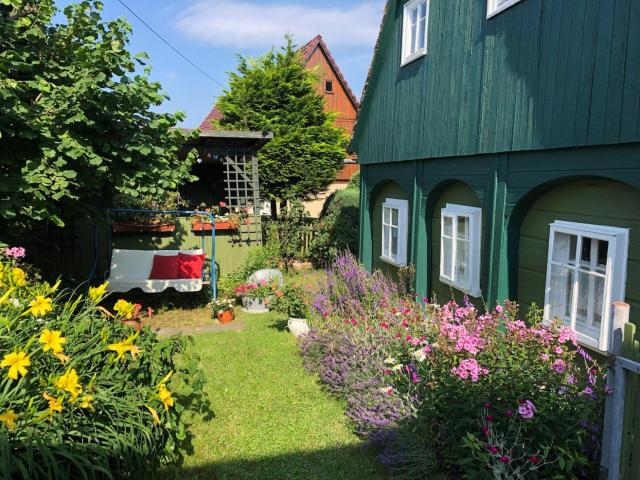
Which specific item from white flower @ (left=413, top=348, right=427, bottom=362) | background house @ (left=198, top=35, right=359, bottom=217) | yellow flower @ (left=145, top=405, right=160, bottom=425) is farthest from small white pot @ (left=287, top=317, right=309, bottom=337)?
background house @ (left=198, top=35, right=359, bottom=217)

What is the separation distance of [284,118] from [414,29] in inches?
265

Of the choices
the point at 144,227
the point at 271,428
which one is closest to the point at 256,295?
the point at 144,227

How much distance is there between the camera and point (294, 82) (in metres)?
13.2

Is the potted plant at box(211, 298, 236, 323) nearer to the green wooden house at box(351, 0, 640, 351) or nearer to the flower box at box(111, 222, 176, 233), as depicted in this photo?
the flower box at box(111, 222, 176, 233)

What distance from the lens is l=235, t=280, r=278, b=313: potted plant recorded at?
805 centimetres

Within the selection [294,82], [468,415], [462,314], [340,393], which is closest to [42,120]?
[340,393]

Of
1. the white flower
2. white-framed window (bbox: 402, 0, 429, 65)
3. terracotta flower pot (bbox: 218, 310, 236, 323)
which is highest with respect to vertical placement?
white-framed window (bbox: 402, 0, 429, 65)

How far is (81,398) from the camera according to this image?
250 centimetres

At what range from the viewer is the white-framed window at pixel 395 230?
23.8ft

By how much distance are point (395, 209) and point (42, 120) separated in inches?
208

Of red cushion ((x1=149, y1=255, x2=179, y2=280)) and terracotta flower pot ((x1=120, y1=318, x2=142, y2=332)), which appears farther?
red cushion ((x1=149, y1=255, x2=179, y2=280))

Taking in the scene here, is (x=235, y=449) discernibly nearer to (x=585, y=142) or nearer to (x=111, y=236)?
(x=585, y=142)

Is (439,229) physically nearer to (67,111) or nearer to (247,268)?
(247,268)

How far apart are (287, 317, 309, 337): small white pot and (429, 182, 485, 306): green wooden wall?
1.88 m
